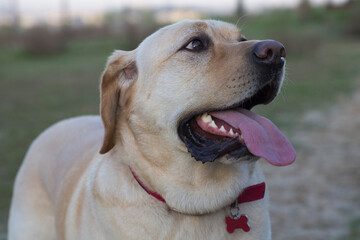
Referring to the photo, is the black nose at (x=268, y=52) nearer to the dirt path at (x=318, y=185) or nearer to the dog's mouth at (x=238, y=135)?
the dog's mouth at (x=238, y=135)

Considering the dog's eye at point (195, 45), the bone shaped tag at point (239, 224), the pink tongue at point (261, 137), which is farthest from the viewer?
the dog's eye at point (195, 45)

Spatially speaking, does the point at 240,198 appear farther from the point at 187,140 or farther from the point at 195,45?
Answer: the point at 195,45

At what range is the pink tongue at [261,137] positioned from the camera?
2388mm

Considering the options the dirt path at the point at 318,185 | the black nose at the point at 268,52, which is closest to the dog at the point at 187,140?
the black nose at the point at 268,52

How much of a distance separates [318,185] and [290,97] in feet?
17.4

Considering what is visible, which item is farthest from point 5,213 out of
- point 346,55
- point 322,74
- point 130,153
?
point 346,55

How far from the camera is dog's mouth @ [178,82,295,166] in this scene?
240cm

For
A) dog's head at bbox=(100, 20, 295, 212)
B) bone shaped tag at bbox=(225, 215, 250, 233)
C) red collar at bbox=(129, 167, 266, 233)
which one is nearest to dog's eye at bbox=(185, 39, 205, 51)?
dog's head at bbox=(100, 20, 295, 212)

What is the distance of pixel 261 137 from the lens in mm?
2438

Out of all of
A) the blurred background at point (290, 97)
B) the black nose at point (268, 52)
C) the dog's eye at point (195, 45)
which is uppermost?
the black nose at point (268, 52)

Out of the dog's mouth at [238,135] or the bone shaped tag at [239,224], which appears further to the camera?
the bone shaped tag at [239,224]

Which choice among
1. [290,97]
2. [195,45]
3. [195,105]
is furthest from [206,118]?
[290,97]

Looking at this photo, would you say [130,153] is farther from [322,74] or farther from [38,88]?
[322,74]

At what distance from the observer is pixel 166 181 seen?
8.54 ft
